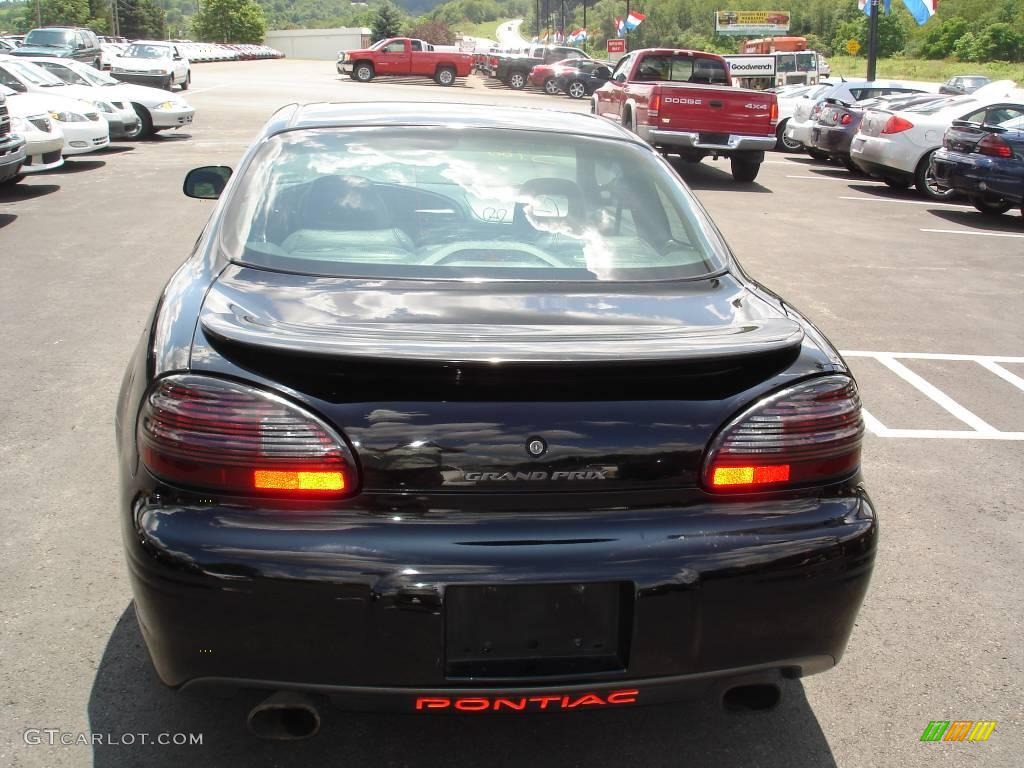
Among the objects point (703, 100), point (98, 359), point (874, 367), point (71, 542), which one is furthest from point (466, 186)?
point (703, 100)

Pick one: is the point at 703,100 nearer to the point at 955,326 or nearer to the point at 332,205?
the point at 955,326

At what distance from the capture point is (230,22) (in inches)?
3989

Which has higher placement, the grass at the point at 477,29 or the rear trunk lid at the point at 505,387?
the rear trunk lid at the point at 505,387

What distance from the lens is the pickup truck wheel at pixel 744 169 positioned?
16719 millimetres

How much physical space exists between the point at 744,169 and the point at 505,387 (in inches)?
606

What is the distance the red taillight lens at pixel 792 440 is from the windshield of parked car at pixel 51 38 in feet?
120

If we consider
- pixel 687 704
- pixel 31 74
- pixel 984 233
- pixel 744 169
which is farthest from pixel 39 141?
pixel 687 704

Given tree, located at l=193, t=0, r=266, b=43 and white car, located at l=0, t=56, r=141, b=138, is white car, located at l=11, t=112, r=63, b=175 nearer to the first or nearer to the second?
white car, located at l=0, t=56, r=141, b=138

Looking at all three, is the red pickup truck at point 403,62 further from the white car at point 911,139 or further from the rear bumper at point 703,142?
the white car at point 911,139

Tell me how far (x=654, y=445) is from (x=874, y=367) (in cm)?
497

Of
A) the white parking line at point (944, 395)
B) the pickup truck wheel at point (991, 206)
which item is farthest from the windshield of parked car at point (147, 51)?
the white parking line at point (944, 395)

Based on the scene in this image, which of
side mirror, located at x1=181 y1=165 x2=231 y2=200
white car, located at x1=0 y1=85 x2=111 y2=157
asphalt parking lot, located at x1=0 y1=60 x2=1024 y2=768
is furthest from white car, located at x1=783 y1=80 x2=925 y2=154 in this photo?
side mirror, located at x1=181 y1=165 x2=231 y2=200

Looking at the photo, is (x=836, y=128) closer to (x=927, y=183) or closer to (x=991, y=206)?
(x=927, y=183)

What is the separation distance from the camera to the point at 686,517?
2.41 m
